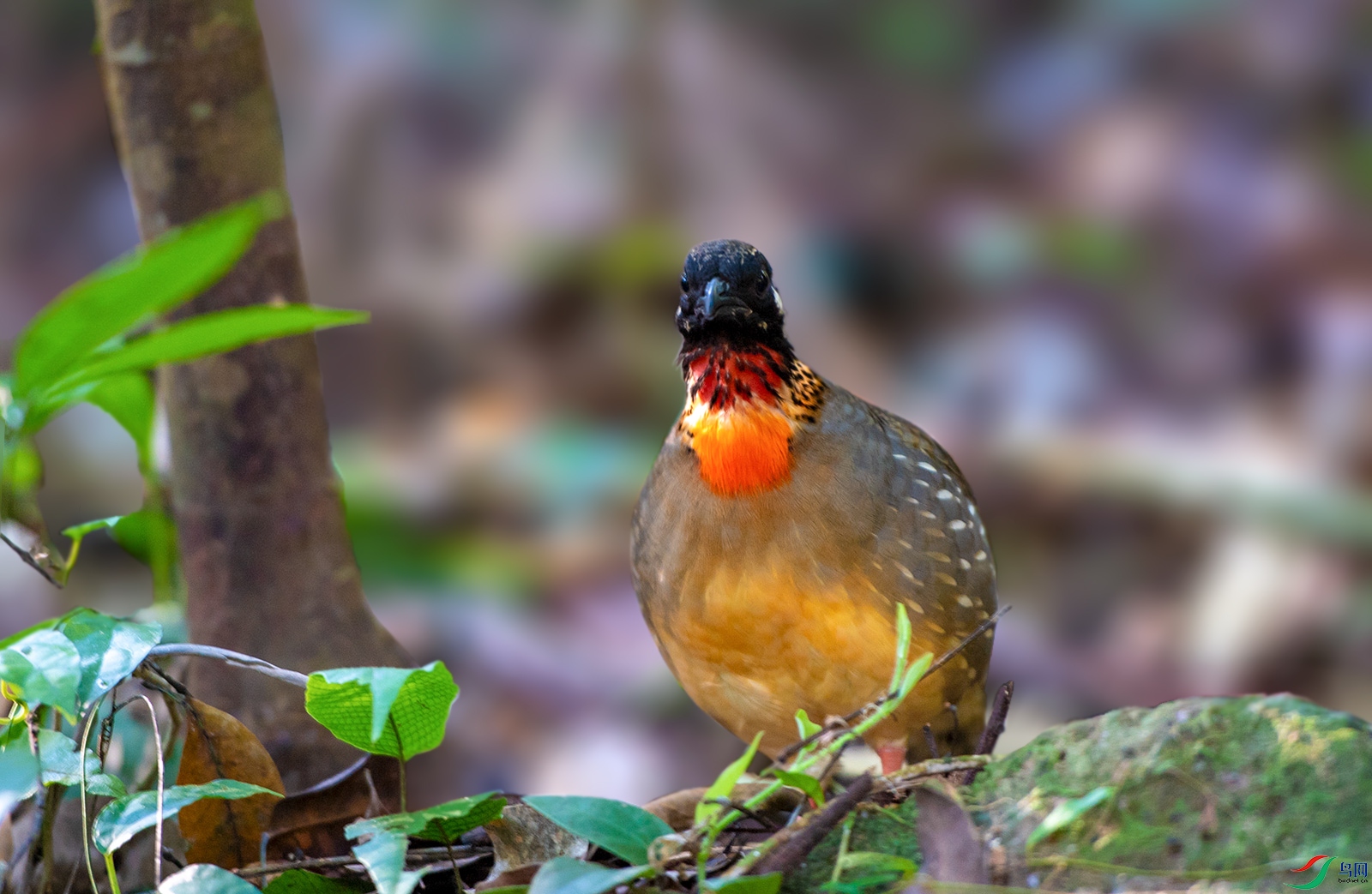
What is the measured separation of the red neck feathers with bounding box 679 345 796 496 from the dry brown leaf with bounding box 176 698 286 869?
93 centimetres

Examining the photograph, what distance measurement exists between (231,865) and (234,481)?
74cm

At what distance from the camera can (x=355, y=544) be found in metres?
4.91

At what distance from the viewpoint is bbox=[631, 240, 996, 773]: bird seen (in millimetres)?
2461

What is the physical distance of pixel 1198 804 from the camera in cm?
159

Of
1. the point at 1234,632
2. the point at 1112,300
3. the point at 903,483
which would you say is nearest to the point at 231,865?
the point at 903,483

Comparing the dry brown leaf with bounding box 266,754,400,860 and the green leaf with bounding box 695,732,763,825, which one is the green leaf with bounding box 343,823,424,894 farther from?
the dry brown leaf with bounding box 266,754,400,860

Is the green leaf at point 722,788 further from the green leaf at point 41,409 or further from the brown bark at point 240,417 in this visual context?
the brown bark at point 240,417

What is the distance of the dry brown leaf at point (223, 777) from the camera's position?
6.81ft

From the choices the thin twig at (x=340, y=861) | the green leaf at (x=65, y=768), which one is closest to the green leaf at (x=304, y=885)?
the thin twig at (x=340, y=861)

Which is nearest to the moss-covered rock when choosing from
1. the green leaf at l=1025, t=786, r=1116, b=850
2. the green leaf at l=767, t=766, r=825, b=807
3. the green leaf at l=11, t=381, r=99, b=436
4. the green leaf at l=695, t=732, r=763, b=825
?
the green leaf at l=1025, t=786, r=1116, b=850

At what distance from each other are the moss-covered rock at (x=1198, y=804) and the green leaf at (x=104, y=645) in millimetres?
1059

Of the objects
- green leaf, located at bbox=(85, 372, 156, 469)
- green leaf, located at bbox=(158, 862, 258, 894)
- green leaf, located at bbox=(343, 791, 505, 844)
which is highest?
green leaf, located at bbox=(85, 372, 156, 469)

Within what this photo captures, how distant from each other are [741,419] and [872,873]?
3.46 ft

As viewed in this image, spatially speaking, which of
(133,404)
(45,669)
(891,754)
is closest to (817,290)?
(891,754)
